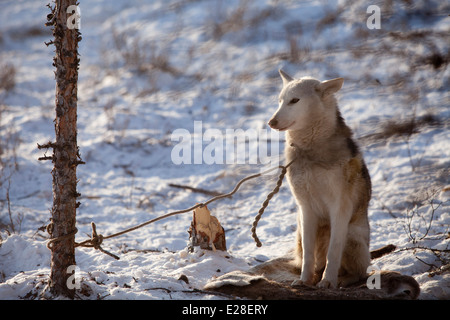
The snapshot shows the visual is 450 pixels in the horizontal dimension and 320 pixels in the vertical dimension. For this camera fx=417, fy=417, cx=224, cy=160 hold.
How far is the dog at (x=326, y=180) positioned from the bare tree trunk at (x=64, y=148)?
165cm

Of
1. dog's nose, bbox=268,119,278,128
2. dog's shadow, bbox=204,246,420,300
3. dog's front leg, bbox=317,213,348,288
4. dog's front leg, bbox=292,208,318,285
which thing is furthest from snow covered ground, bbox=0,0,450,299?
dog's nose, bbox=268,119,278,128

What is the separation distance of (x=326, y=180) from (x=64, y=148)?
210cm

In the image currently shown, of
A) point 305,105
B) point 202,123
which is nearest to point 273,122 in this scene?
point 305,105

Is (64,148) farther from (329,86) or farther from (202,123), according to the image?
(202,123)

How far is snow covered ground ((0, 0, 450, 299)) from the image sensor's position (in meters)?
4.20

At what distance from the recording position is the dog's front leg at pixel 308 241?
3.72 m

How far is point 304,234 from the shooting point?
378 centimetres

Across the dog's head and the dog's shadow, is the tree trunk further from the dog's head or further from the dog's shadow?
the dog's head

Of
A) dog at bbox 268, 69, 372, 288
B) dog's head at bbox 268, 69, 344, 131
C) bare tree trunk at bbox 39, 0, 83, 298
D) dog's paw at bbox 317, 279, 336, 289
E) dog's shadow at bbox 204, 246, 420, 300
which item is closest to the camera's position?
bare tree trunk at bbox 39, 0, 83, 298

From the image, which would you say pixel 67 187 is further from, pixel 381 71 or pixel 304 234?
pixel 381 71

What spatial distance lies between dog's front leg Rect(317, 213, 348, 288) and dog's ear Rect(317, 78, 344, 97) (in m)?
1.10

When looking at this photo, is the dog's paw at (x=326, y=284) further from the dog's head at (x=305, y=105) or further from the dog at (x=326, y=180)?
the dog's head at (x=305, y=105)

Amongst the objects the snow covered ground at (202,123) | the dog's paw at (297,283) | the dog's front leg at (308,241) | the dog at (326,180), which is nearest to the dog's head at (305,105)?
the dog at (326,180)
